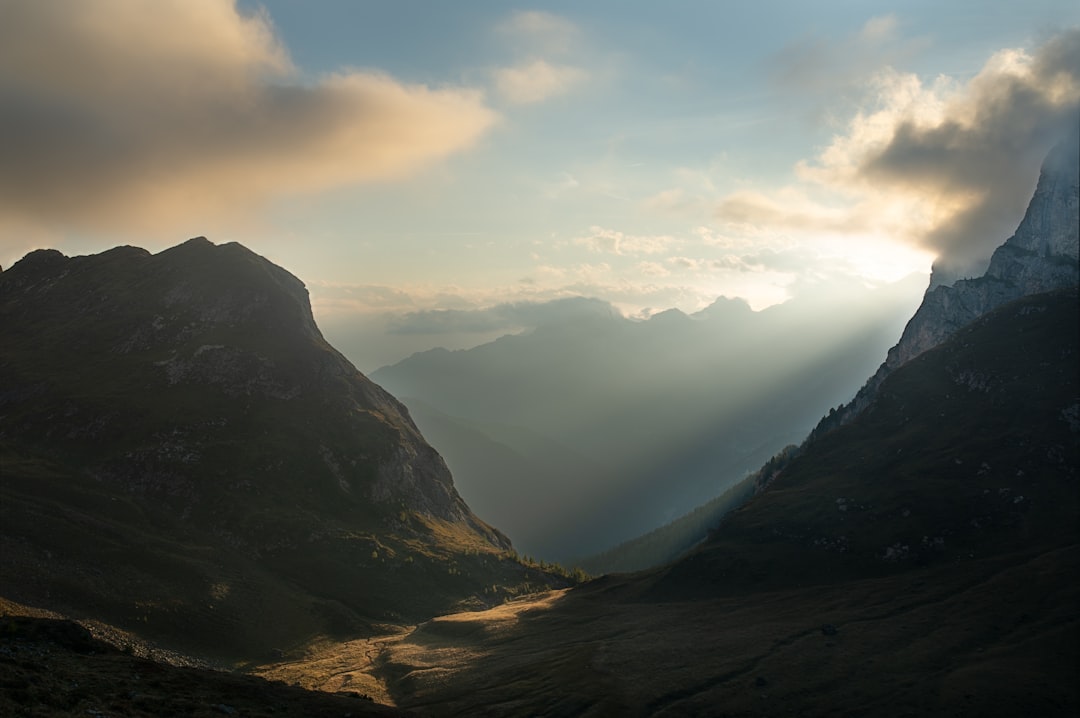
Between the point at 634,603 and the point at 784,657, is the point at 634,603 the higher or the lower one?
the higher one

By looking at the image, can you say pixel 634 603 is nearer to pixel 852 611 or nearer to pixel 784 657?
pixel 852 611

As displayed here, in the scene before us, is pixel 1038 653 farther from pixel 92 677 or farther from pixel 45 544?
pixel 45 544

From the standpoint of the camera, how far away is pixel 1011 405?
179750 mm

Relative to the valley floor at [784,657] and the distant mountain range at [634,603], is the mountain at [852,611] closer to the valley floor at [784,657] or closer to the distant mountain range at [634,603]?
the valley floor at [784,657]

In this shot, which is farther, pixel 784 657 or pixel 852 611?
pixel 852 611

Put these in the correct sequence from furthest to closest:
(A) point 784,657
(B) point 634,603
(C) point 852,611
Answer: (B) point 634,603 → (C) point 852,611 → (A) point 784,657

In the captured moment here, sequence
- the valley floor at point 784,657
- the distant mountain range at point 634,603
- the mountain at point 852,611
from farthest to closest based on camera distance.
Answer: the mountain at point 852,611, the valley floor at point 784,657, the distant mountain range at point 634,603

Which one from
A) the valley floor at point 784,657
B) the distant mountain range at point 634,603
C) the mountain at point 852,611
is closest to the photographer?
the distant mountain range at point 634,603

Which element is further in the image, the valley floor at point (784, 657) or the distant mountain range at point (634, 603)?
the valley floor at point (784, 657)

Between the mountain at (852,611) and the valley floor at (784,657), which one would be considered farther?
the mountain at (852,611)

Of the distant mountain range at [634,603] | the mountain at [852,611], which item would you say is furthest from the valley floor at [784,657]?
the distant mountain range at [634,603]

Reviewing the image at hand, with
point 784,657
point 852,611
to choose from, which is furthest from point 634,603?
point 784,657

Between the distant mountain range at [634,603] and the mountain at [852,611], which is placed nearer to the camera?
the distant mountain range at [634,603]

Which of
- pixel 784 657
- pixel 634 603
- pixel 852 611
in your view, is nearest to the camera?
pixel 784 657
